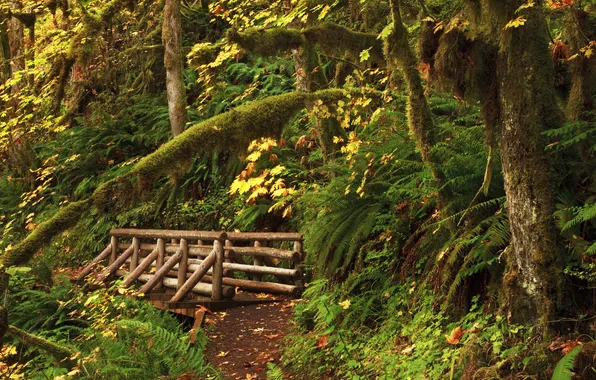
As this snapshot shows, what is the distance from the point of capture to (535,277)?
4.89m

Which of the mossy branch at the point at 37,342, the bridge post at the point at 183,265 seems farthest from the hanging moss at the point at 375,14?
the mossy branch at the point at 37,342

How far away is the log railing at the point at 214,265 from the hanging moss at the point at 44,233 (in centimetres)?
403

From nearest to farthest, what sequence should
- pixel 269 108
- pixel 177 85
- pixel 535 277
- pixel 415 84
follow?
pixel 535 277, pixel 415 84, pixel 269 108, pixel 177 85

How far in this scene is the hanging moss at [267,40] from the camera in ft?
26.0

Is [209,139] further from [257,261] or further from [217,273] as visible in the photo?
[257,261]

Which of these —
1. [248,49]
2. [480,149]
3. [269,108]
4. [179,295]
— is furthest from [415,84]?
[179,295]

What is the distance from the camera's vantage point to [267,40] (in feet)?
27.0

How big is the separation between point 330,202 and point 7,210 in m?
12.4

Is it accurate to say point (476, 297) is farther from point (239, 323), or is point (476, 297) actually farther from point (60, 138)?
point (60, 138)

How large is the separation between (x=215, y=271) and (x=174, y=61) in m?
5.19

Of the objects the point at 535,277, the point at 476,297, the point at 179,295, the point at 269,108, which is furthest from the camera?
the point at 179,295

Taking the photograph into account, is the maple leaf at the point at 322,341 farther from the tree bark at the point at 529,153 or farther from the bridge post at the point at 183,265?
the bridge post at the point at 183,265

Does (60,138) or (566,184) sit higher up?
(60,138)

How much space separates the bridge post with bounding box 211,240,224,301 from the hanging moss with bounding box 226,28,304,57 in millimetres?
3605
